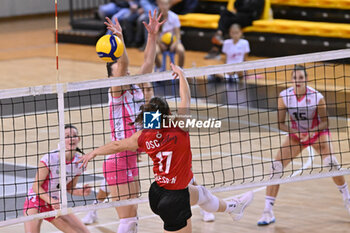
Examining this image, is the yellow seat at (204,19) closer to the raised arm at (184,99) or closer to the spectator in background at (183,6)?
the spectator in background at (183,6)

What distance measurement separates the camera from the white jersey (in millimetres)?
13984

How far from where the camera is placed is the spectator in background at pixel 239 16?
1552 centimetres

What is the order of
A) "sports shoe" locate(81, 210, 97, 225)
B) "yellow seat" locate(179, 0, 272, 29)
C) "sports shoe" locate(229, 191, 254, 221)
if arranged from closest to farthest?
"sports shoe" locate(229, 191, 254, 221) < "sports shoe" locate(81, 210, 97, 225) < "yellow seat" locate(179, 0, 272, 29)

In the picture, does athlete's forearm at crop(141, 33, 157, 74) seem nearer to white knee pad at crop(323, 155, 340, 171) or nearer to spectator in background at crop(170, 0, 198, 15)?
white knee pad at crop(323, 155, 340, 171)

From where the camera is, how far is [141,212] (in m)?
7.56

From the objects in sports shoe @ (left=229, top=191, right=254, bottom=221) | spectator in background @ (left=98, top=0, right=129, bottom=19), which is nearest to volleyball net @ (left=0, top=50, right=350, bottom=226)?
sports shoe @ (left=229, top=191, right=254, bottom=221)

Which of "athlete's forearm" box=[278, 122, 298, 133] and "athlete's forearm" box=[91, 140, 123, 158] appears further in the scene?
"athlete's forearm" box=[278, 122, 298, 133]

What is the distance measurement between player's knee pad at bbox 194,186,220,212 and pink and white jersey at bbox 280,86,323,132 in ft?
5.36

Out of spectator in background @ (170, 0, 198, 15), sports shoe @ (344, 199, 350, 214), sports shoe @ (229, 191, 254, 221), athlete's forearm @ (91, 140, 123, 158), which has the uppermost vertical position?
spectator in background @ (170, 0, 198, 15)

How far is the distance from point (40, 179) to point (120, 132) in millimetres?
845

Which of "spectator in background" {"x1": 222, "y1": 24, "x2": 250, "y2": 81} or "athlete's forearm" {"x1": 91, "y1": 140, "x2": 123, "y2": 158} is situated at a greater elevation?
"athlete's forearm" {"x1": 91, "y1": 140, "x2": 123, "y2": 158}

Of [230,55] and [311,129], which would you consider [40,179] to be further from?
[230,55]

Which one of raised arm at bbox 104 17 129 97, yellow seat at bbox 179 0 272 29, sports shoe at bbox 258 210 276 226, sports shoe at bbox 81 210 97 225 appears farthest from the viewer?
yellow seat at bbox 179 0 272 29

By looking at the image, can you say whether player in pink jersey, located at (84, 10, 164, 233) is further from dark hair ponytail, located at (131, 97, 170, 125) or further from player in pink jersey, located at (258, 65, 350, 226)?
player in pink jersey, located at (258, 65, 350, 226)
